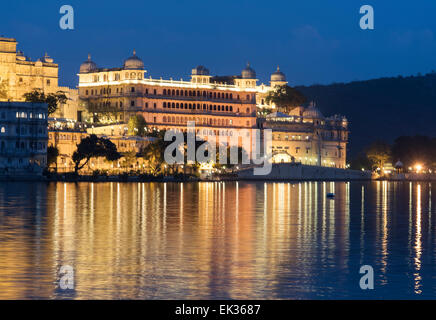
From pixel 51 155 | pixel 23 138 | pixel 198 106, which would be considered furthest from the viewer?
pixel 198 106

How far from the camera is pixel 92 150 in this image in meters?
131

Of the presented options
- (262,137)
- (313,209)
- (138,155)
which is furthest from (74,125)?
(313,209)

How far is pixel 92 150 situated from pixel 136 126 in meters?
31.5

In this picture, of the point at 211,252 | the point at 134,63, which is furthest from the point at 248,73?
the point at 211,252

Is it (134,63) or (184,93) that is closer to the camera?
(134,63)

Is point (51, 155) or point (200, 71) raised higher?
point (200, 71)

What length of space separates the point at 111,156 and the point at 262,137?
6073 cm

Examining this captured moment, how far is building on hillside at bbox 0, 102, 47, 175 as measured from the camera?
407 ft

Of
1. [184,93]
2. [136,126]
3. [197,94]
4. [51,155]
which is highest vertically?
[184,93]

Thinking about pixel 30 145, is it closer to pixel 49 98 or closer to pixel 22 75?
pixel 49 98

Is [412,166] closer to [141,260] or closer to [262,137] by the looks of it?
[262,137]

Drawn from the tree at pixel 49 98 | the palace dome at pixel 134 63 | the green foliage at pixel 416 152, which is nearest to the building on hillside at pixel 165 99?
the palace dome at pixel 134 63

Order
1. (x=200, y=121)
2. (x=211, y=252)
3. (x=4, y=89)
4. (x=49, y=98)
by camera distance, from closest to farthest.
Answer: (x=211, y=252) → (x=49, y=98) → (x=4, y=89) → (x=200, y=121)
